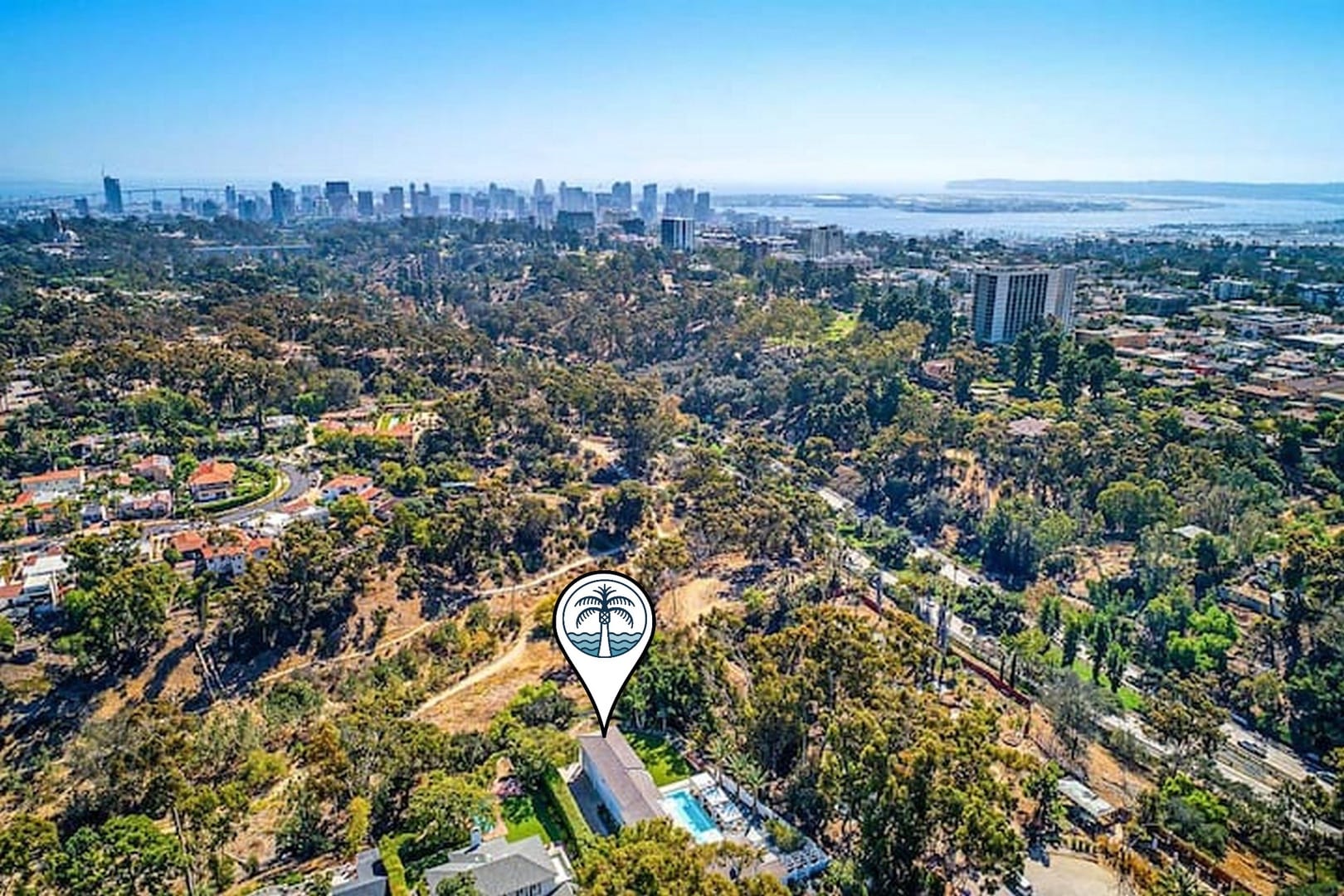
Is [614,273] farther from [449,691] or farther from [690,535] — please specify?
[449,691]

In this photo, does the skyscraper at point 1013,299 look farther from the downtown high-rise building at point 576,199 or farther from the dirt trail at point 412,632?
the downtown high-rise building at point 576,199

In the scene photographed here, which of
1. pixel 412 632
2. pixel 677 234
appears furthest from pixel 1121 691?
pixel 677 234

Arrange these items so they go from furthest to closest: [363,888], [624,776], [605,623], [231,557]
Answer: [231,557] < [624,776] < [605,623] < [363,888]

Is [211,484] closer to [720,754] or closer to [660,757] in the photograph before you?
[660,757]

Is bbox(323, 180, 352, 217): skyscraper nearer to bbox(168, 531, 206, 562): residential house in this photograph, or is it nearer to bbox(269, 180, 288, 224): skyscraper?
bbox(269, 180, 288, 224): skyscraper

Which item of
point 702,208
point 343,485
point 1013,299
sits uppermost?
point 702,208

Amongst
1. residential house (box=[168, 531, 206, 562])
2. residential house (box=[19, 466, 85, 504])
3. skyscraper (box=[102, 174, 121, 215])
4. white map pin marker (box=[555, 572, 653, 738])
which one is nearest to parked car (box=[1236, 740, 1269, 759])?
white map pin marker (box=[555, 572, 653, 738])
